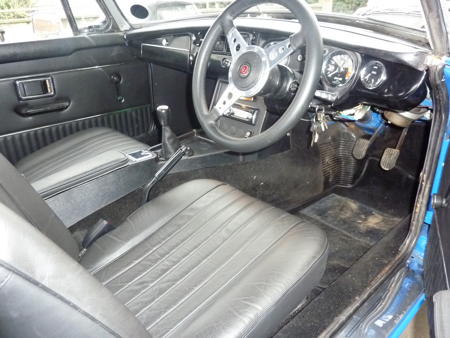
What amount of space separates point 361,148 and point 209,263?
3.86 ft

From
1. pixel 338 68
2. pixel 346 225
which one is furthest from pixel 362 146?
pixel 338 68

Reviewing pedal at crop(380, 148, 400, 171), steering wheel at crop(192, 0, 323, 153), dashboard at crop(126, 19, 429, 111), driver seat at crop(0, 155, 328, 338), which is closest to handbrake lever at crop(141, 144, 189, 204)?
driver seat at crop(0, 155, 328, 338)

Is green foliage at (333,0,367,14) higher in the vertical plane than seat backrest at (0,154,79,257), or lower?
higher

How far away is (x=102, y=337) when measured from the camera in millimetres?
534

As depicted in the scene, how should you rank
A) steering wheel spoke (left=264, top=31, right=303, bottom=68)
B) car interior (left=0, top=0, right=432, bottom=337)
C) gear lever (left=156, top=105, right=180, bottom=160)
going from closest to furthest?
car interior (left=0, top=0, right=432, bottom=337) < steering wheel spoke (left=264, top=31, right=303, bottom=68) < gear lever (left=156, top=105, right=180, bottom=160)

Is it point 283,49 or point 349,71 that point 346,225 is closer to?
point 349,71

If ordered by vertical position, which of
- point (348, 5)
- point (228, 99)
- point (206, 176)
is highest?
point (348, 5)

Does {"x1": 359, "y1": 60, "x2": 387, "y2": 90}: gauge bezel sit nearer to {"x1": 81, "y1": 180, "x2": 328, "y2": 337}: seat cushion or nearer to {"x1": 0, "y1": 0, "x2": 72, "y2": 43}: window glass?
{"x1": 81, "y1": 180, "x2": 328, "y2": 337}: seat cushion

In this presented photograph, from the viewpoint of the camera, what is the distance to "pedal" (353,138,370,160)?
1922 mm

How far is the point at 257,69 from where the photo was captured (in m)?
1.13

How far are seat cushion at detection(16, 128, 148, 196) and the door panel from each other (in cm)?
24

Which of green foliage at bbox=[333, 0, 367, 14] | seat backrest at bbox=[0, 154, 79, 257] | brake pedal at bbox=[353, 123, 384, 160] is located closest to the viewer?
seat backrest at bbox=[0, 154, 79, 257]

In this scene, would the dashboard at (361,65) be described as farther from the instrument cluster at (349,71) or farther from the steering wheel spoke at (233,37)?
the steering wheel spoke at (233,37)

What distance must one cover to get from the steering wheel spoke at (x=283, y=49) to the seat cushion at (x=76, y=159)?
2.15ft
